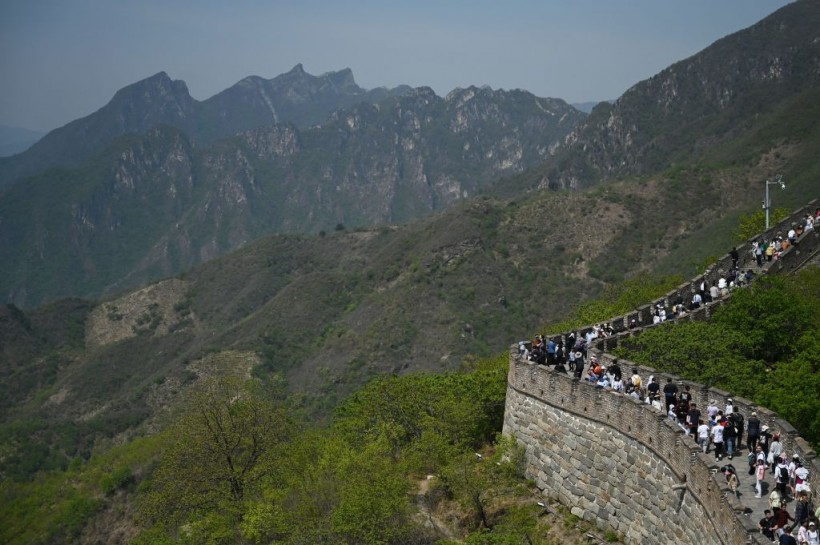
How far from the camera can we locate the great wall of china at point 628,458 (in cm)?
1914

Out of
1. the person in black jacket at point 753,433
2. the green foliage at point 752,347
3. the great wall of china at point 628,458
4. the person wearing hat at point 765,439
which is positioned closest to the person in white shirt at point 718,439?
the great wall of china at point 628,458

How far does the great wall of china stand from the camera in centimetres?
1914

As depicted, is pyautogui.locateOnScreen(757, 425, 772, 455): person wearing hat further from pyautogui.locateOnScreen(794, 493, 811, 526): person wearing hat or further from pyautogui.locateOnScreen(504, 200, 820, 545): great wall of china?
pyautogui.locateOnScreen(794, 493, 811, 526): person wearing hat

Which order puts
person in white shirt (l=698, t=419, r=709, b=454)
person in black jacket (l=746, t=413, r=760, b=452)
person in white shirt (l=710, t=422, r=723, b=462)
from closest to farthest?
person in black jacket (l=746, t=413, r=760, b=452)
person in white shirt (l=710, t=422, r=723, b=462)
person in white shirt (l=698, t=419, r=709, b=454)

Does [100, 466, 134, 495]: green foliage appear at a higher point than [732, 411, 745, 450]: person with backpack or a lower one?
lower

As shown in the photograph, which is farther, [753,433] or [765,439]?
[753,433]

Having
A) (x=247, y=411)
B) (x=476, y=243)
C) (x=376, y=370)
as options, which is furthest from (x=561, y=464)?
(x=476, y=243)

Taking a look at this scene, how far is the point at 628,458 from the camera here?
78.6ft

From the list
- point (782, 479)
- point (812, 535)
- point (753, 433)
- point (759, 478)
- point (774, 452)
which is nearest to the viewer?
point (812, 535)

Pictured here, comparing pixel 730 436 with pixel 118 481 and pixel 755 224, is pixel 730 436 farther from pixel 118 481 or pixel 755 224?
pixel 118 481

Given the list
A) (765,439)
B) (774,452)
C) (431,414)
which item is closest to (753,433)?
(765,439)

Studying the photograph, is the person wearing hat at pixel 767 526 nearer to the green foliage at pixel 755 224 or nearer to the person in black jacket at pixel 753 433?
the person in black jacket at pixel 753 433

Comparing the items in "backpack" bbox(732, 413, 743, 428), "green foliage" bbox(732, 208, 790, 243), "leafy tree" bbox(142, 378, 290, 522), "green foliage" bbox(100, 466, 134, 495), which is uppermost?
"green foliage" bbox(732, 208, 790, 243)

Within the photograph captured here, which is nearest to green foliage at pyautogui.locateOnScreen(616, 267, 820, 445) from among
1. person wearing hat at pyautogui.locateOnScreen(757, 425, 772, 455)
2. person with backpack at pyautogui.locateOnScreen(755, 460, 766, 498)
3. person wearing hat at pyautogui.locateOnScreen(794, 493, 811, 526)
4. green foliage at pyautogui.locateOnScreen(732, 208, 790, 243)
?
person wearing hat at pyautogui.locateOnScreen(757, 425, 772, 455)
